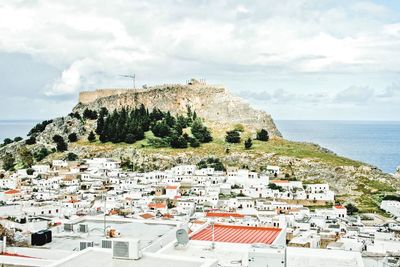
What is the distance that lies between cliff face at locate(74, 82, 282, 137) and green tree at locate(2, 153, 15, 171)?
710 inches

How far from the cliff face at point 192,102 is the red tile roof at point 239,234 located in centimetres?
6833

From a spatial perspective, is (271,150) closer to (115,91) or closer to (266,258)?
(115,91)

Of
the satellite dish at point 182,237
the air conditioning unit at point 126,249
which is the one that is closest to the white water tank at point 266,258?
the air conditioning unit at point 126,249

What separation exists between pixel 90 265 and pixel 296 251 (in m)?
6.14

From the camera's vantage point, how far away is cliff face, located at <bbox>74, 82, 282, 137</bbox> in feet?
289

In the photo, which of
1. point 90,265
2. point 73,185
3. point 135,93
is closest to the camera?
point 90,265

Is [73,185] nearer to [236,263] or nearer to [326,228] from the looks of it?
[326,228]

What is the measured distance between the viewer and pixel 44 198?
160 feet

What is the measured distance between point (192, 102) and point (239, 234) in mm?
72672

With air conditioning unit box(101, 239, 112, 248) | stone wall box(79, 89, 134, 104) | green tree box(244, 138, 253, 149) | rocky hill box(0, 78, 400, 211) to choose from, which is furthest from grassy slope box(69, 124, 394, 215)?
air conditioning unit box(101, 239, 112, 248)

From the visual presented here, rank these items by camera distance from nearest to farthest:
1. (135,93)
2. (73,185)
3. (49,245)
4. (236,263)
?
(236,263) < (49,245) < (73,185) < (135,93)

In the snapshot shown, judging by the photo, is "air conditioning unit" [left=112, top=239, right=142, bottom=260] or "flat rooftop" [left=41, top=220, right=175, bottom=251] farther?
"flat rooftop" [left=41, top=220, right=175, bottom=251]

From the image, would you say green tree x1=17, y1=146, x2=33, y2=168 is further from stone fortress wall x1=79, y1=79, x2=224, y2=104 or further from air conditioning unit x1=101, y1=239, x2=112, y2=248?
air conditioning unit x1=101, y1=239, x2=112, y2=248

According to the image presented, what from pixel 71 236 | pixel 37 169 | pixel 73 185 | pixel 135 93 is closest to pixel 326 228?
pixel 71 236
